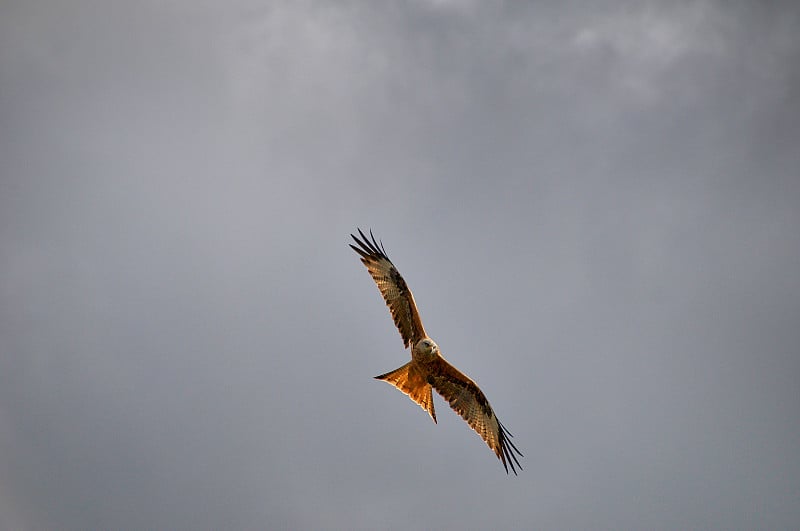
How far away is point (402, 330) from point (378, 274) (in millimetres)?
1451

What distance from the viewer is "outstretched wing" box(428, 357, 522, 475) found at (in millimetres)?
16344

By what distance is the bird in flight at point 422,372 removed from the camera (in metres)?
15.6

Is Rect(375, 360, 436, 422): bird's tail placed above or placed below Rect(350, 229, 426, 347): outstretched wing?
below

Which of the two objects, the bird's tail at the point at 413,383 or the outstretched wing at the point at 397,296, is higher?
the outstretched wing at the point at 397,296

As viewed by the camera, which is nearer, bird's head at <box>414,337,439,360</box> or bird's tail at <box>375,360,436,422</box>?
bird's head at <box>414,337,439,360</box>

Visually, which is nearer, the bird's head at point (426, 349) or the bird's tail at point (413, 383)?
the bird's head at point (426, 349)

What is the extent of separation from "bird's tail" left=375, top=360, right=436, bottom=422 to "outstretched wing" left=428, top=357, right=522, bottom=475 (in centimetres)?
38

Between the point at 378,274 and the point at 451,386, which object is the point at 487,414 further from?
the point at 378,274

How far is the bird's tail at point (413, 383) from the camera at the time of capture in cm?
1564

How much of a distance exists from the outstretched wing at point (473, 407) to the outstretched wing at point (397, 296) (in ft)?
3.67

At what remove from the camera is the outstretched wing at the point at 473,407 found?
→ 1634 centimetres

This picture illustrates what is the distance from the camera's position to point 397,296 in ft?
52.7

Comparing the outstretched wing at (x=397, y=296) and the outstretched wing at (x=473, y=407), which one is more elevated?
the outstretched wing at (x=397, y=296)

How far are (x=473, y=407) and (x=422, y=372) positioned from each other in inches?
76.9
